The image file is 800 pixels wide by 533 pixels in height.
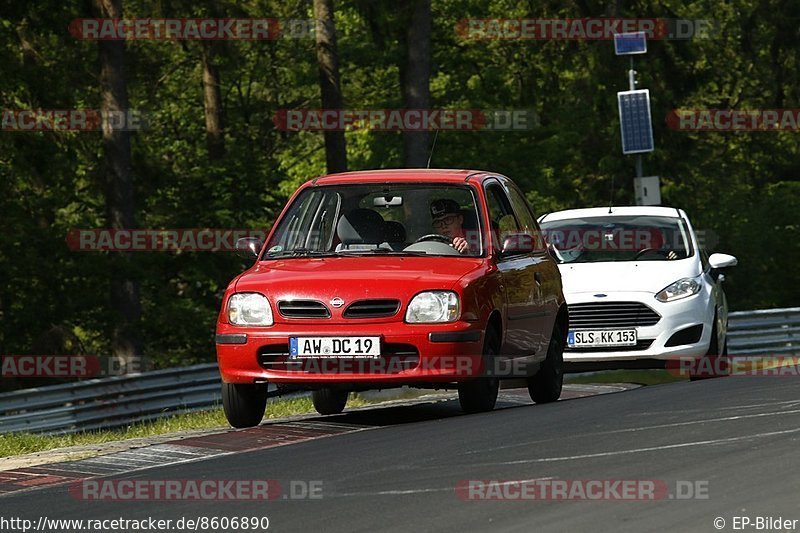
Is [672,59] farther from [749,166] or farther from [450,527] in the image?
[450,527]

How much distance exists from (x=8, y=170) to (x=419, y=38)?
9745 mm

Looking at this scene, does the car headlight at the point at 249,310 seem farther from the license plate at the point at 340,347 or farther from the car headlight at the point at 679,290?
the car headlight at the point at 679,290

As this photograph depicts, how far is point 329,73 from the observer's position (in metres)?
36.5

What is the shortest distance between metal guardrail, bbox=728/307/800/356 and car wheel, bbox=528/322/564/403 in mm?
15353

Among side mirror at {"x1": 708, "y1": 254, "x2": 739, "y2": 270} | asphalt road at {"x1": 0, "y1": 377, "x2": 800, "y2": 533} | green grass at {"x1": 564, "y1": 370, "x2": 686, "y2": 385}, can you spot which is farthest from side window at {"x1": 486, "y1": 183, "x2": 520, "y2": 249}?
green grass at {"x1": 564, "y1": 370, "x2": 686, "y2": 385}

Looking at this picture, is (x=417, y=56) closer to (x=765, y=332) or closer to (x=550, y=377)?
(x=765, y=332)

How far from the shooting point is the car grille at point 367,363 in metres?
11.6

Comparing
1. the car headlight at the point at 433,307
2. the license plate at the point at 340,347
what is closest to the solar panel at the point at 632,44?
the car headlight at the point at 433,307

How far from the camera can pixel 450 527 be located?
734 cm

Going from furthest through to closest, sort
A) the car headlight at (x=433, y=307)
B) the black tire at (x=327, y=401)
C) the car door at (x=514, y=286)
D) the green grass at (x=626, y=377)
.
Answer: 1. the green grass at (x=626, y=377)
2. the black tire at (x=327, y=401)
3. the car door at (x=514, y=286)
4. the car headlight at (x=433, y=307)

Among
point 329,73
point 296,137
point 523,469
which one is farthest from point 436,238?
point 296,137

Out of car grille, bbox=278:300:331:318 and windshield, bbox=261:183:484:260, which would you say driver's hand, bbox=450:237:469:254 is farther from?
car grille, bbox=278:300:331:318

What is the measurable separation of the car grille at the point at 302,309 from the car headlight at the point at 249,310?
11 cm

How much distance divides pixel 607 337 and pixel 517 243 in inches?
182
